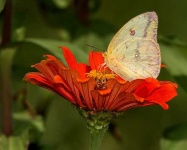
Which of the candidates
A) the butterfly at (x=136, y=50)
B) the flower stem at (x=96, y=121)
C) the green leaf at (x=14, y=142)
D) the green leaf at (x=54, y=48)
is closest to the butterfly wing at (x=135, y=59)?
the butterfly at (x=136, y=50)

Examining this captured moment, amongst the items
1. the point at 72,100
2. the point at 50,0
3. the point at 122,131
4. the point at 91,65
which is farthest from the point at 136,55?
the point at 122,131

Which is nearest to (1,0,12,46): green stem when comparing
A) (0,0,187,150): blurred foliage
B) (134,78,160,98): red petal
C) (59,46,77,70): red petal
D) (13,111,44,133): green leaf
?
(0,0,187,150): blurred foliage

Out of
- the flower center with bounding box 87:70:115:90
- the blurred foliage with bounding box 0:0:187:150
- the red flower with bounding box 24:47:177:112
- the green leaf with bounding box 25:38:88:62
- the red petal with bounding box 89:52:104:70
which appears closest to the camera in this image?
the red flower with bounding box 24:47:177:112

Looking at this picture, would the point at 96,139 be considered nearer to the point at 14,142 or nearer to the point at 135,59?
the point at 135,59

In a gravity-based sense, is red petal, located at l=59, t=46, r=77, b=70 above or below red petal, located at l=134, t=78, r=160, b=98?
above

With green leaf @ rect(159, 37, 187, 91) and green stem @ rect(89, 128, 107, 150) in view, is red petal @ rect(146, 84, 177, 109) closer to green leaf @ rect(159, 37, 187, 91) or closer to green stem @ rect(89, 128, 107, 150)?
green stem @ rect(89, 128, 107, 150)

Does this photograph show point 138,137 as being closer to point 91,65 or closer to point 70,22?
point 70,22

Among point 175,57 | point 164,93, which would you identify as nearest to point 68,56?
point 164,93

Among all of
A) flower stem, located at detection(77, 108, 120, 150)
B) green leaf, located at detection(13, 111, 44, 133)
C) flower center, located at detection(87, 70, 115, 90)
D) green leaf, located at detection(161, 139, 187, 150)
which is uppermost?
flower center, located at detection(87, 70, 115, 90)
